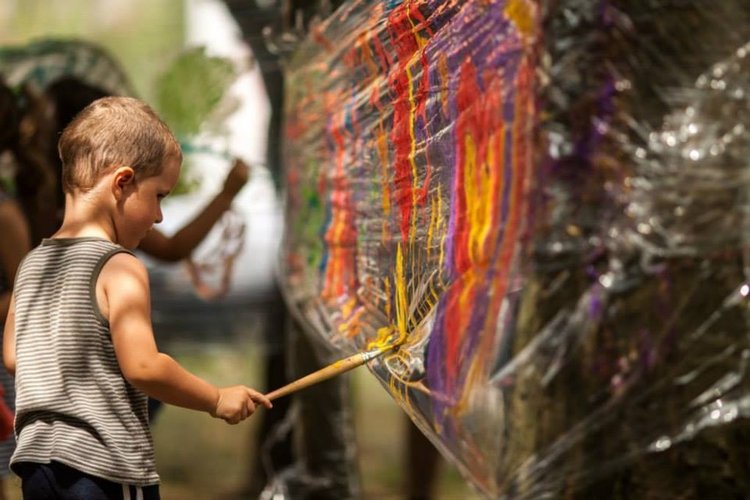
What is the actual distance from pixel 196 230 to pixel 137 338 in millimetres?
1205

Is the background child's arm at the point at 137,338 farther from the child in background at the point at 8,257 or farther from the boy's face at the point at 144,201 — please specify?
the child in background at the point at 8,257


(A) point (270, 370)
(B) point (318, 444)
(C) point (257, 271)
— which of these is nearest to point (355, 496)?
(B) point (318, 444)

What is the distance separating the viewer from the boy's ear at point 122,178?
180 centimetres

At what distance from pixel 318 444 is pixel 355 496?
17 cm

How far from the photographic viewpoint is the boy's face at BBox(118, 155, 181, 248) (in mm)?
1831

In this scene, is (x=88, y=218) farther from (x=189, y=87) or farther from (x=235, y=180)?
(x=189, y=87)

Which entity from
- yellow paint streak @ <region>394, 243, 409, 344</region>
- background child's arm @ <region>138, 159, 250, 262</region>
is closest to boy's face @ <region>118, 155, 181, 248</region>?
yellow paint streak @ <region>394, 243, 409, 344</region>

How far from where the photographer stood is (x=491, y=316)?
2977mm

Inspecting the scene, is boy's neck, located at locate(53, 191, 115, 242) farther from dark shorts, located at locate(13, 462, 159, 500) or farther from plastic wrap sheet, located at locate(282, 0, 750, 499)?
plastic wrap sheet, located at locate(282, 0, 750, 499)

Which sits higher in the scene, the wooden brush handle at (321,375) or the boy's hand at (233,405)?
the boy's hand at (233,405)

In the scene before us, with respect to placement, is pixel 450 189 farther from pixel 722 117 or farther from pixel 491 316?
pixel 722 117

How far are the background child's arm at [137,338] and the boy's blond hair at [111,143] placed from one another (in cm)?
12

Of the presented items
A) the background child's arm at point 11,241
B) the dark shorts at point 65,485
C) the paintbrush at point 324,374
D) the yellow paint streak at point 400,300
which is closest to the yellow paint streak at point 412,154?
the yellow paint streak at point 400,300

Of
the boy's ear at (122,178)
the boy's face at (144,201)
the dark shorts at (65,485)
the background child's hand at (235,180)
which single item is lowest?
the background child's hand at (235,180)
